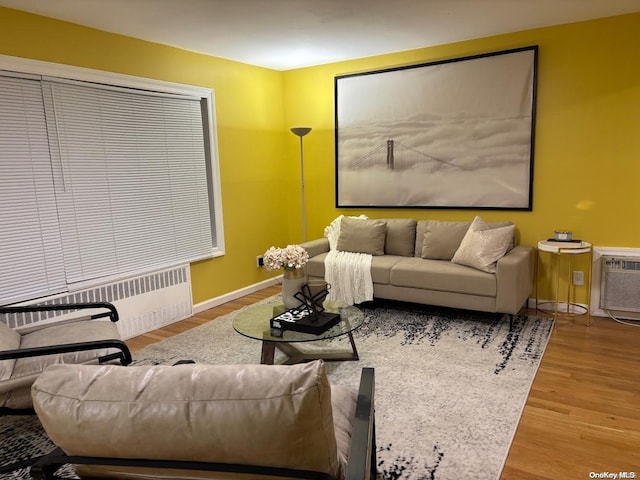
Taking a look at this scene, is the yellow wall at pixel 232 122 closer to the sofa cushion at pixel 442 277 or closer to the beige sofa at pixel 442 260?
the beige sofa at pixel 442 260

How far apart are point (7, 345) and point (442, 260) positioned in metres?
3.42

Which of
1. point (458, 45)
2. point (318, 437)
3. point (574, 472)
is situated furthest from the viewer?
point (458, 45)

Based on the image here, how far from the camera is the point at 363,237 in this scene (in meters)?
4.64

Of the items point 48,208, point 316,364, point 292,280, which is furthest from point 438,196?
point 316,364

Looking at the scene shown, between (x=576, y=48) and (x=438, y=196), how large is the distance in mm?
1716

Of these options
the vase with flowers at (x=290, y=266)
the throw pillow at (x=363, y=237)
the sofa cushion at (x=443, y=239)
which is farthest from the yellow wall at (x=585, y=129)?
the vase with flowers at (x=290, y=266)

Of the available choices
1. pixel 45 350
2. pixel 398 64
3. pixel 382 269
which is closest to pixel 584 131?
pixel 398 64

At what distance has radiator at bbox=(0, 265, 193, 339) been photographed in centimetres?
→ 348

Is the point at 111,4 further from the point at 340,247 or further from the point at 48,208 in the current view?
the point at 340,247

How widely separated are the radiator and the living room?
0.68ft

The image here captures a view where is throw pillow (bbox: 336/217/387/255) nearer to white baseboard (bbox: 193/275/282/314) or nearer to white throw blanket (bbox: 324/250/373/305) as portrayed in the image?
white throw blanket (bbox: 324/250/373/305)

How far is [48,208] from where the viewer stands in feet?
10.9

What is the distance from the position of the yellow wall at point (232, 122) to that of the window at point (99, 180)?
0.54 feet

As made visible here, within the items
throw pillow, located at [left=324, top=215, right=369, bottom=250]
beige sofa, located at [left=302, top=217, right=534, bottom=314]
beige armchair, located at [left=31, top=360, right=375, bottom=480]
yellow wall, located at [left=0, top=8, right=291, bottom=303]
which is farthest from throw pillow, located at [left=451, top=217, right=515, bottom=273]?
beige armchair, located at [left=31, top=360, right=375, bottom=480]
